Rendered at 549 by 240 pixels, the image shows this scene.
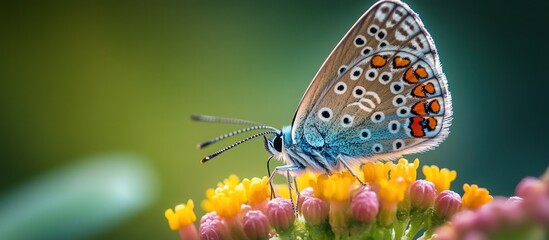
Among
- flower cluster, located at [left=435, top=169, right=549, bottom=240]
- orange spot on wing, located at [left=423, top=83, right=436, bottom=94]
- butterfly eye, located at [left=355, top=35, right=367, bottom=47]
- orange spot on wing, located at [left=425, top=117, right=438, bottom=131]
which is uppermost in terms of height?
butterfly eye, located at [left=355, top=35, right=367, bottom=47]

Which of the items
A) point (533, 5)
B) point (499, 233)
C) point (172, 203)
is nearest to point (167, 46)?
point (172, 203)

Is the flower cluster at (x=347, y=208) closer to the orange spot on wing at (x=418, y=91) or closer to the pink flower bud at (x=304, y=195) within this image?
the pink flower bud at (x=304, y=195)

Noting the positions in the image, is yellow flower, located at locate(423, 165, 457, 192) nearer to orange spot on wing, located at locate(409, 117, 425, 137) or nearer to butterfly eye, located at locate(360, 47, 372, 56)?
orange spot on wing, located at locate(409, 117, 425, 137)

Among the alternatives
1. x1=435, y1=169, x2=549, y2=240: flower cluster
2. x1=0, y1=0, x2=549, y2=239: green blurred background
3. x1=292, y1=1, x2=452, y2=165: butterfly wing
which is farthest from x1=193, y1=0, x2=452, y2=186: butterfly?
x1=0, y1=0, x2=549, y2=239: green blurred background

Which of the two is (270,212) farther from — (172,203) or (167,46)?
(167,46)

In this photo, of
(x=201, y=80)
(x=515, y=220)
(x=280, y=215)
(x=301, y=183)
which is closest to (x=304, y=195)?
(x=280, y=215)

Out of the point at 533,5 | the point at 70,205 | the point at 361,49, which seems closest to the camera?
the point at 361,49
